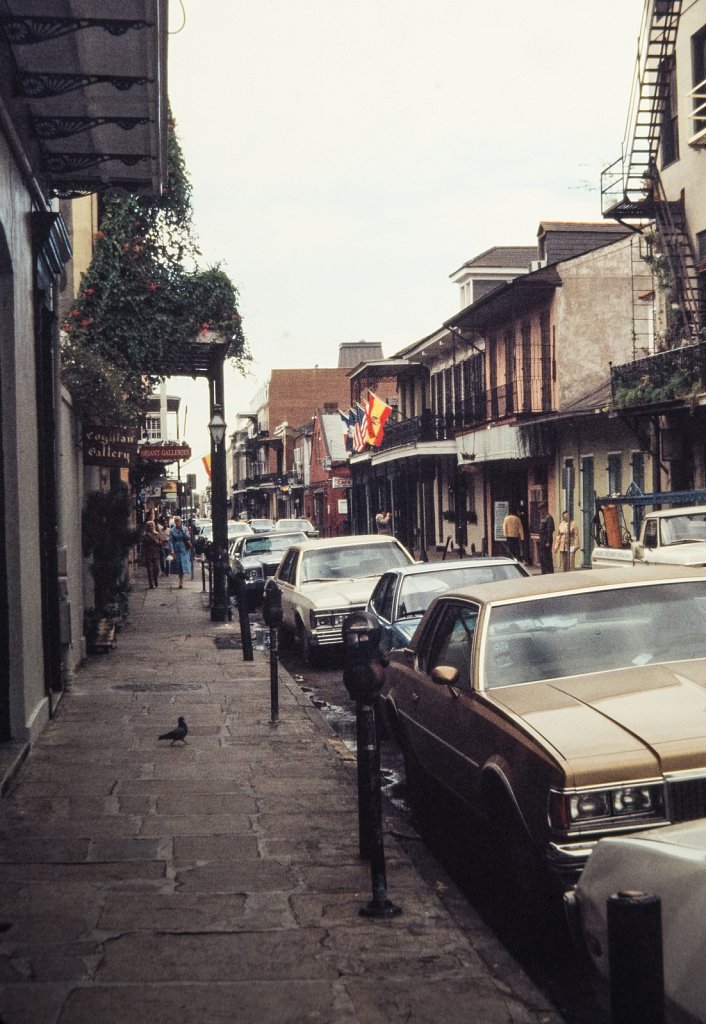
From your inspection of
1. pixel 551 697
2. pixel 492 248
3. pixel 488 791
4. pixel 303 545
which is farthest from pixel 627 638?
pixel 492 248

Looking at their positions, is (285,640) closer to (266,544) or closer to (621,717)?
(266,544)

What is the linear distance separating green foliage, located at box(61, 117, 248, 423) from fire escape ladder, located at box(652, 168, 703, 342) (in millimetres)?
10406

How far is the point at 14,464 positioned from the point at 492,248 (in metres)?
37.3

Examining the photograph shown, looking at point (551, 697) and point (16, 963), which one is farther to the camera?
point (551, 697)

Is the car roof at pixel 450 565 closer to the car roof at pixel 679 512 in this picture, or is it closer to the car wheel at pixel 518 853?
the car roof at pixel 679 512

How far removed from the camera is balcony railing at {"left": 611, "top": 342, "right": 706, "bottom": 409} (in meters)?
24.3

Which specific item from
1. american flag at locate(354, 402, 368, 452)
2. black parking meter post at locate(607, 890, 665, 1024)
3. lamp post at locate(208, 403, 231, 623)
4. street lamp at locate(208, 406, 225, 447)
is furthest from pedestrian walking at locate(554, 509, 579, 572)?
black parking meter post at locate(607, 890, 665, 1024)

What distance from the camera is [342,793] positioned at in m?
7.85

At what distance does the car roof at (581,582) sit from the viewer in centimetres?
677

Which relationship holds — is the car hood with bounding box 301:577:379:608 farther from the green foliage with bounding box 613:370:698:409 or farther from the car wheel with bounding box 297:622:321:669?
the green foliage with bounding box 613:370:698:409

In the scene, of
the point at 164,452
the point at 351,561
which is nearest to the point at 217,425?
the point at 164,452

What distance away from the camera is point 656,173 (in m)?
26.7

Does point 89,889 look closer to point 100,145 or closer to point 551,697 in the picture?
point 551,697

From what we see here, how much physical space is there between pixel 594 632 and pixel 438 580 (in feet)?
17.2
